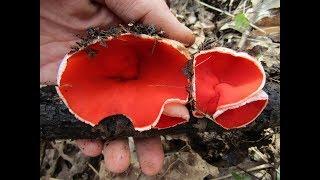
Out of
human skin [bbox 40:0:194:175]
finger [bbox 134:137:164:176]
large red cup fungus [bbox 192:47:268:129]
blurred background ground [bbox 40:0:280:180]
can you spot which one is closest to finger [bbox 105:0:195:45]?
human skin [bbox 40:0:194:175]

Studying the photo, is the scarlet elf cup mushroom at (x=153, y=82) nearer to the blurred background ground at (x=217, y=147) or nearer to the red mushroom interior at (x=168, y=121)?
the red mushroom interior at (x=168, y=121)

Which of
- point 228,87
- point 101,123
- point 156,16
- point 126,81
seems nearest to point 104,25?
point 156,16

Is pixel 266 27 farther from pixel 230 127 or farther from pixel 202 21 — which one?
pixel 230 127

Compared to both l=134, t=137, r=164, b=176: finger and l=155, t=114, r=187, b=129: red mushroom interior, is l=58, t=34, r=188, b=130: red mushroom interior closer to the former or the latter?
l=155, t=114, r=187, b=129: red mushroom interior

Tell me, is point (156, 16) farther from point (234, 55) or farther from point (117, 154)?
point (117, 154)

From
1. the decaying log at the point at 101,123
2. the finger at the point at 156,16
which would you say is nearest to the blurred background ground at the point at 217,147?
the finger at the point at 156,16
